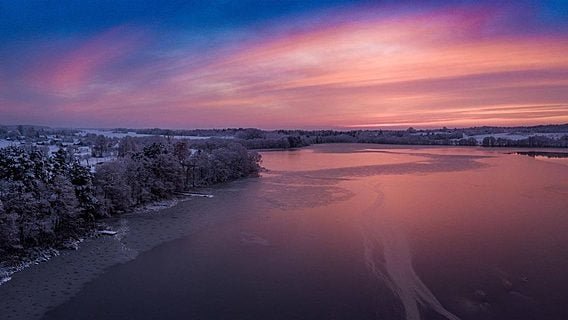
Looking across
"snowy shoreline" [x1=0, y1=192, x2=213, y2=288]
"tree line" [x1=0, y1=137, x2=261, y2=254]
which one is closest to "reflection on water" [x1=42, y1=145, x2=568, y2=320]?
"snowy shoreline" [x1=0, y1=192, x2=213, y2=288]

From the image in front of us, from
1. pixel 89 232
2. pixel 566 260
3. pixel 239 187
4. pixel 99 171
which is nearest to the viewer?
pixel 566 260

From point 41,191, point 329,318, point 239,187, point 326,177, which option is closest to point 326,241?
point 329,318

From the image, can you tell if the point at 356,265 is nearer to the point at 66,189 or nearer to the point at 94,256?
the point at 94,256

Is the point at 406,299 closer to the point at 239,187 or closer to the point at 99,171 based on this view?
the point at 99,171

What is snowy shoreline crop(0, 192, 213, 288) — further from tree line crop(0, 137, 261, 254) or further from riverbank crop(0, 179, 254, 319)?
tree line crop(0, 137, 261, 254)

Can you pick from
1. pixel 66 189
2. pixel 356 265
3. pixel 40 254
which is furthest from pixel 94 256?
pixel 356 265

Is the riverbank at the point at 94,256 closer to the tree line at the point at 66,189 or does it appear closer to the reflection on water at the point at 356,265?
the reflection on water at the point at 356,265

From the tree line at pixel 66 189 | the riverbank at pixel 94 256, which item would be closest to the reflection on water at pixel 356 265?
the riverbank at pixel 94 256

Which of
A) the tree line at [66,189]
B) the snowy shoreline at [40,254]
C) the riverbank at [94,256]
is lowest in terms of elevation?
the riverbank at [94,256]
